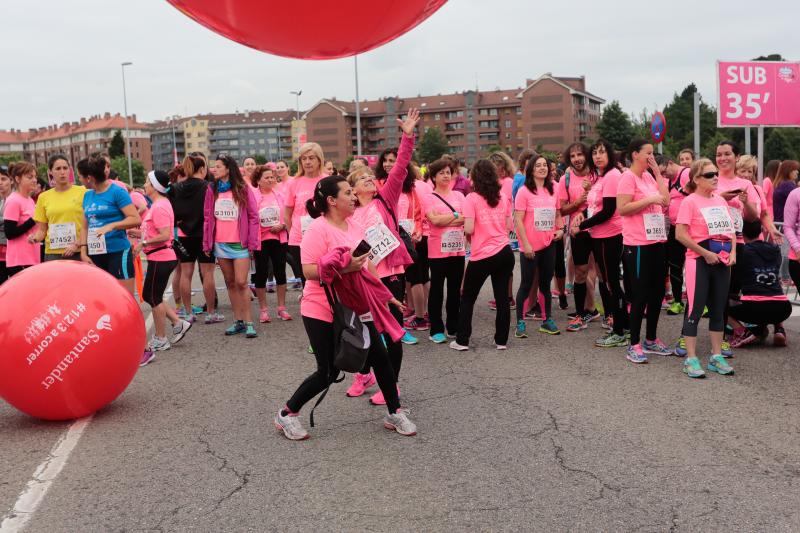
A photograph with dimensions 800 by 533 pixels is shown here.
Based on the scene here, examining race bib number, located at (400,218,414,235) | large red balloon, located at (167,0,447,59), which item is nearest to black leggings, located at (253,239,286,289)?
race bib number, located at (400,218,414,235)

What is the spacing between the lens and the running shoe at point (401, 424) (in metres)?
4.87

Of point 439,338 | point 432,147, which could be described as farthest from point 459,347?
point 432,147

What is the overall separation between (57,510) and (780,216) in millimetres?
9915

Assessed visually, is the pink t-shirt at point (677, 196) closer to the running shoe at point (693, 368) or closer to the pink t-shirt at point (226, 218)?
the running shoe at point (693, 368)

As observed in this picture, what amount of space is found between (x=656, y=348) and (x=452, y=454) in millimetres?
Answer: 3337

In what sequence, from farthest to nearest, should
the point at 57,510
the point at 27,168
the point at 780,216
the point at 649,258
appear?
the point at 780,216 → the point at 27,168 → the point at 649,258 → the point at 57,510

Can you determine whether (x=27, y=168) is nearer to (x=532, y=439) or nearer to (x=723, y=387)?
(x=532, y=439)

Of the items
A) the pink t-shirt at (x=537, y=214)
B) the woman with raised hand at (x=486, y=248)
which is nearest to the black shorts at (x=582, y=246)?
the pink t-shirt at (x=537, y=214)

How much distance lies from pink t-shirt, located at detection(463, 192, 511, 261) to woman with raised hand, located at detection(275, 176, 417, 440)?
8.78 ft

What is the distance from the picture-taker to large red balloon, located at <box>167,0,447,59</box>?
1.90 meters

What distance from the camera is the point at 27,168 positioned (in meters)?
8.44

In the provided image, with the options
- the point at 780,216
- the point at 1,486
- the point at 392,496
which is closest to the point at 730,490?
the point at 392,496

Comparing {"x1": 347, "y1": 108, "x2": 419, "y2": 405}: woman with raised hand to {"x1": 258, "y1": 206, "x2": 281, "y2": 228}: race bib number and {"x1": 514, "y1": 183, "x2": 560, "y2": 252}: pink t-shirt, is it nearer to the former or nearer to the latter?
{"x1": 514, "y1": 183, "x2": 560, "y2": 252}: pink t-shirt

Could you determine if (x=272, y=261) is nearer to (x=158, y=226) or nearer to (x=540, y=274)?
(x=158, y=226)
